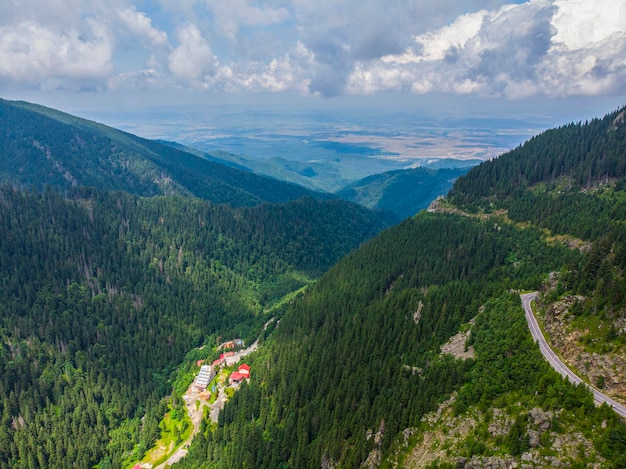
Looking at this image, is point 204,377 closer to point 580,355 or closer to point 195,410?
point 195,410

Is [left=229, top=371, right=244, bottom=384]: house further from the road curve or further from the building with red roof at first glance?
the road curve

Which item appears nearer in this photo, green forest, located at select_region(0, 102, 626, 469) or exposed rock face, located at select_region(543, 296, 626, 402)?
exposed rock face, located at select_region(543, 296, 626, 402)

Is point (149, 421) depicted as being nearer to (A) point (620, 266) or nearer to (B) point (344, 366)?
(B) point (344, 366)

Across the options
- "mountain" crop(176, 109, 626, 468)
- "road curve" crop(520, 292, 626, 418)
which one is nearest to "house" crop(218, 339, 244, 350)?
"mountain" crop(176, 109, 626, 468)

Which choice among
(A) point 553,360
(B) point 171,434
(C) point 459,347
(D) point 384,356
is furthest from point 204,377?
(A) point 553,360

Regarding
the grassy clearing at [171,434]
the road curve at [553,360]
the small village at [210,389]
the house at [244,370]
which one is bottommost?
the grassy clearing at [171,434]

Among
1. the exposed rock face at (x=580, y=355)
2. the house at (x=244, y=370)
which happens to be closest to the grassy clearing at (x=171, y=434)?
the house at (x=244, y=370)

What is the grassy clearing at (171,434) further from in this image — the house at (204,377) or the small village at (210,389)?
the house at (204,377)
